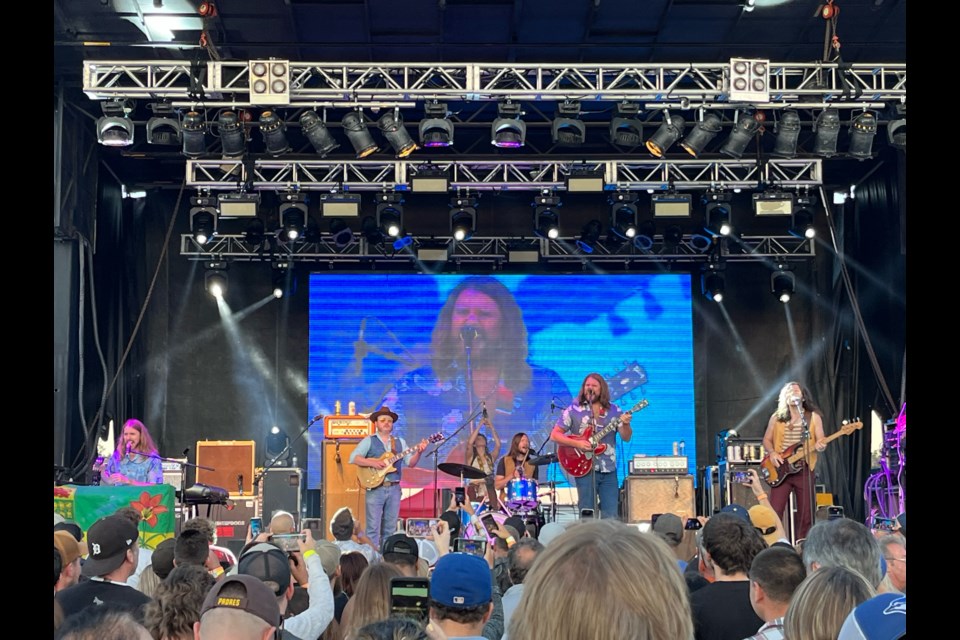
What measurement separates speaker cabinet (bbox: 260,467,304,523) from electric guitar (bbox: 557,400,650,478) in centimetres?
503

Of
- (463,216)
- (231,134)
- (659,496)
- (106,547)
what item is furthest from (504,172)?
(106,547)

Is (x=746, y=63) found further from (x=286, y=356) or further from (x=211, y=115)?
(x=286, y=356)

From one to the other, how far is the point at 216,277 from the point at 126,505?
26.1 feet

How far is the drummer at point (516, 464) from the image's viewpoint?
40.9 ft

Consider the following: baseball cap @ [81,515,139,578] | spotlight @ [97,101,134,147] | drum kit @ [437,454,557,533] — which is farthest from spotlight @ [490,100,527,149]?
baseball cap @ [81,515,139,578]

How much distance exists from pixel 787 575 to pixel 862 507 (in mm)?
13124

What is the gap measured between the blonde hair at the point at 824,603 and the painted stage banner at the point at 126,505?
Result: 274 inches

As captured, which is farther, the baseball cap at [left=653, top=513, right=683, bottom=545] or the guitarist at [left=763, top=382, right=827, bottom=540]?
the guitarist at [left=763, top=382, right=827, bottom=540]

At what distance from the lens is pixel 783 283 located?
52.0 ft

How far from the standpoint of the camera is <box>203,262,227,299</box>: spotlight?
16.2 metres

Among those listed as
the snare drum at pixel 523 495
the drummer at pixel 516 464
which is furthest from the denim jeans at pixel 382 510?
the drummer at pixel 516 464

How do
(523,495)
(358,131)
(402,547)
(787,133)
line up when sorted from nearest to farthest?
(402,547) < (523,495) < (358,131) < (787,133)

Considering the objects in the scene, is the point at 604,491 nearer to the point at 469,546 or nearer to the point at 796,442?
the point at 796,442

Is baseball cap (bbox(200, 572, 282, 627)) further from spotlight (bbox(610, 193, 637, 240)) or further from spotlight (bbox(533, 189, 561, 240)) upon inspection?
spotlight (bbox(610, 193, 637, 240))
